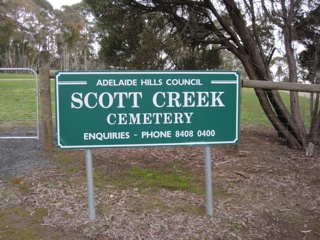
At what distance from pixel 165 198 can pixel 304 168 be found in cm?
256

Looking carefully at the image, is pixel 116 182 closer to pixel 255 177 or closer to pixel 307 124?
pixel 255 177

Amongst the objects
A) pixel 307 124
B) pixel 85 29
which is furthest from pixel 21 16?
pixel 307 124

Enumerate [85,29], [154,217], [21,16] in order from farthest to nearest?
[85,29] → [21,16] → [154,217]

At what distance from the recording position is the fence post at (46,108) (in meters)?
5.43

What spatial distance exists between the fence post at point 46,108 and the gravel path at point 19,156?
0.24 meters

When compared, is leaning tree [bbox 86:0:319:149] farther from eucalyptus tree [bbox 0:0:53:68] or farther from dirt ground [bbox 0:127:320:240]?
eucalyptus tree [bbox 0:0:53:68]

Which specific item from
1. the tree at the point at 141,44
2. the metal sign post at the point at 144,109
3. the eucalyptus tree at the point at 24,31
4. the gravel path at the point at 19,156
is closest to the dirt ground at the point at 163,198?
the gravel path at the point at 19,156

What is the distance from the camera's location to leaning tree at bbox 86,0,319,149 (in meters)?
6.55

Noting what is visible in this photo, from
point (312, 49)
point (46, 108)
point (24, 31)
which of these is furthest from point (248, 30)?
point (24, 31)

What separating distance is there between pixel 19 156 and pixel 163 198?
9.34ft

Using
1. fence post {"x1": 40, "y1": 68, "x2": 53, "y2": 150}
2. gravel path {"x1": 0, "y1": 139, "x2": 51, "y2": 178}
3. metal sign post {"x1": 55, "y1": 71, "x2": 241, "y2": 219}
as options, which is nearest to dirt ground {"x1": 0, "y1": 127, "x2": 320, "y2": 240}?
gravel path {"x1": 0, "y1": 139, "x2": 51, "y2": 178}

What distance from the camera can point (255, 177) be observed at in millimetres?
4816

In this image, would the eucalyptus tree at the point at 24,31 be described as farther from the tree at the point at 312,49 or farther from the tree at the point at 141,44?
the tree at the point at 312,49

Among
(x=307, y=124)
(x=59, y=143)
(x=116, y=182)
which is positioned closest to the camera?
(x=59, y=143)
